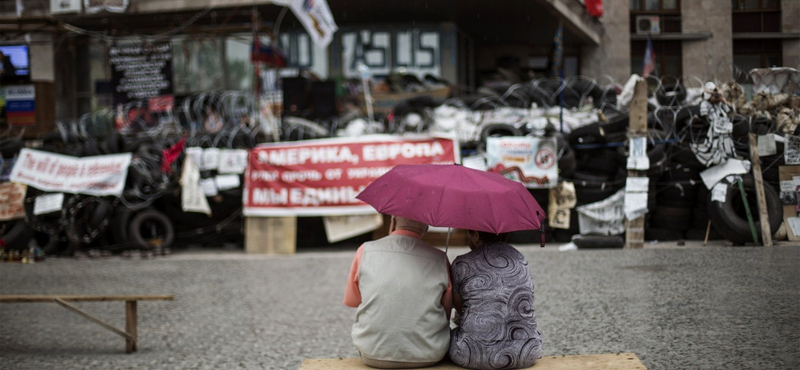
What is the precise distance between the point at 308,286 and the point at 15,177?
6.62m

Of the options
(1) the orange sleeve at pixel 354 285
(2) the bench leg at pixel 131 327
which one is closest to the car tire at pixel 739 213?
(1) the orange sleeve at pixel 354 285

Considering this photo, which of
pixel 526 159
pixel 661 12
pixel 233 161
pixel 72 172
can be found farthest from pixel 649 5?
pixel 72 172

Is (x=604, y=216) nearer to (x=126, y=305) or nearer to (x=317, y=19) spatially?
(x=317, y=19)

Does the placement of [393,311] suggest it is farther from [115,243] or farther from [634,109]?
[115,243]

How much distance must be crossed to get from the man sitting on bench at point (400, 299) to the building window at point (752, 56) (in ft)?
9.59

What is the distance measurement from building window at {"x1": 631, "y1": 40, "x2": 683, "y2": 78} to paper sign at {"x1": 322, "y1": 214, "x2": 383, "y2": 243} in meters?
6.95

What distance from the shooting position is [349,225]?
13703mm

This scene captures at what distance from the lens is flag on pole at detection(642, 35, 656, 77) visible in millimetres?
6778

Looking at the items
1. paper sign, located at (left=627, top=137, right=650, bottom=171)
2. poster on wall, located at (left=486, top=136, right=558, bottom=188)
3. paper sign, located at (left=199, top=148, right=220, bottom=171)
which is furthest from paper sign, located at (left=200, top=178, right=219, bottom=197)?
paper sign, located at (left=627, top=137, right=650, bottom=171)

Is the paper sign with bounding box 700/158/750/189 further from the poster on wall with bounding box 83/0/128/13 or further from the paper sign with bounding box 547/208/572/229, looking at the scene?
the poster on wall with bounding box 83/0/128/13

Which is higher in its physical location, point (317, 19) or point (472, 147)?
point (317, 19)

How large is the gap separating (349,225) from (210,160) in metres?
2.70

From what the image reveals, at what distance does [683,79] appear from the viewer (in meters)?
7.34

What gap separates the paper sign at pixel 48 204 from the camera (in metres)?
14.0
